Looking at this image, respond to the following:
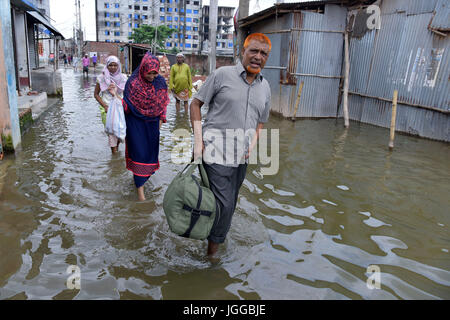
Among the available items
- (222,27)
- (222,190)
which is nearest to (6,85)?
(222,190)

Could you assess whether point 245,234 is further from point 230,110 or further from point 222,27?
point 222,27

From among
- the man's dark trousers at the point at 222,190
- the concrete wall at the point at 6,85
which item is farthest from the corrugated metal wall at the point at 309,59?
the man's dark trousers at the point at 222,190

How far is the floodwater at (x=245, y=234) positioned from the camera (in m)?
2.73

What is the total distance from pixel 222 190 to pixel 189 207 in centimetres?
31

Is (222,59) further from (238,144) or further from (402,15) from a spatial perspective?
(238,144)

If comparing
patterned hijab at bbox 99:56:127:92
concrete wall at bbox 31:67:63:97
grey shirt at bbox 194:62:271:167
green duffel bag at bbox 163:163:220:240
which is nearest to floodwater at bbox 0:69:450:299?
green duffel bag at bbox 163:163:220:240

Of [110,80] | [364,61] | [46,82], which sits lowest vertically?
[46,82]

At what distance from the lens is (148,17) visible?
72.8 m

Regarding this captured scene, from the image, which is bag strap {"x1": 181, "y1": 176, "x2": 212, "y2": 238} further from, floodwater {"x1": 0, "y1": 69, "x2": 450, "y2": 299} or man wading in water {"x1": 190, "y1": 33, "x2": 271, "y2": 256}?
floodwater {"x1": 0, "y1": 69, "x2": 450, "y2": 299}

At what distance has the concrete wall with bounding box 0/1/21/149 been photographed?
557cm

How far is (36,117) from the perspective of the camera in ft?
28.9

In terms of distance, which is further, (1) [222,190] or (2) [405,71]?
(2) [405,71]

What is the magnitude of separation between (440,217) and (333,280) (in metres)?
2.14
